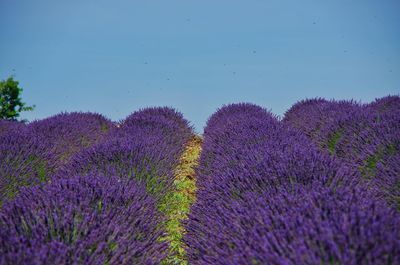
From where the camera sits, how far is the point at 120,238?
1.82m

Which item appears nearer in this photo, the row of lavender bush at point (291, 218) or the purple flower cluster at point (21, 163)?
the row of lavender bush at point (291, 218)

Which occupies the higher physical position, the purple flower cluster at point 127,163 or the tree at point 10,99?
the tree at point 10,99

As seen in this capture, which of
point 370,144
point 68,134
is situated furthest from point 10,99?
point 370,144

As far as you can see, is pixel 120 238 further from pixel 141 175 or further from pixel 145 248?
pixel 141 175

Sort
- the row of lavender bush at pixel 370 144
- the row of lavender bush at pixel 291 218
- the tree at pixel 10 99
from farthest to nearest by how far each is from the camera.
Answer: the tree at pixel 10 99
the row of lavender bush at pixel 370 144
the row of lavender bush at pixel 291 218

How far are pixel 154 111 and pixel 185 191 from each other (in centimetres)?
412

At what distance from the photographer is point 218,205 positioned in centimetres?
216

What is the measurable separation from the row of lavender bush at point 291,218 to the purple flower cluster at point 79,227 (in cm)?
34

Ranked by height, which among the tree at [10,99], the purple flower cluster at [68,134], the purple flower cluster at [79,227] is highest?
the tree at [10,99]

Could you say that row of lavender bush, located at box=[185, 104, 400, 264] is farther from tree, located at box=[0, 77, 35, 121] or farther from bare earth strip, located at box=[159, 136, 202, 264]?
tree, located at box=[0, 77, 35, 121]

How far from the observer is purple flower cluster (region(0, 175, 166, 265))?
5.05 ft

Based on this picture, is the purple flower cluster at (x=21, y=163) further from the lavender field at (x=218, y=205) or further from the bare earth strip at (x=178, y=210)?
the bare earth strip at (x=178, y=210)

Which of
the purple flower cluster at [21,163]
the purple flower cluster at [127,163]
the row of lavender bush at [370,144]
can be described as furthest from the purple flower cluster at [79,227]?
the row of lavender bush at [370,144]

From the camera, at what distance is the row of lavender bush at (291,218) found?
1266 millimetres
